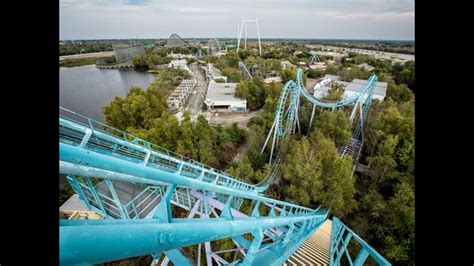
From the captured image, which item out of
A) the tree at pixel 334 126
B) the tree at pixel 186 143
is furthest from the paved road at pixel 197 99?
the tree at pixel 334 126

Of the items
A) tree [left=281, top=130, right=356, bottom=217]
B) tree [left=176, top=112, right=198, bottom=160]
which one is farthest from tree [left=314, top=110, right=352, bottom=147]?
tree [left=176, top=112, right=198, bottom=160]

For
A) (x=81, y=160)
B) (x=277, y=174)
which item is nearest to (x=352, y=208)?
(x=277, y=174)

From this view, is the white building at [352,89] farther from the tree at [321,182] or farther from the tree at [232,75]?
the tree at [321,182]

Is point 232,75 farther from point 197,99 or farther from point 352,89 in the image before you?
point 352,89

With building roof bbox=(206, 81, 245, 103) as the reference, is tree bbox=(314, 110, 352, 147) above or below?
below

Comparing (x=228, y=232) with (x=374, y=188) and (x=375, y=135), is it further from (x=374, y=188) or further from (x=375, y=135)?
(x=375, y=135)

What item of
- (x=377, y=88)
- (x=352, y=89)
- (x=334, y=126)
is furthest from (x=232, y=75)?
(x=334, y=126)

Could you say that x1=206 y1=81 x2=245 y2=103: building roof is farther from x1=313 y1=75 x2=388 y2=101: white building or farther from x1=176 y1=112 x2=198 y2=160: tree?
x1=176 y1=112 x2=198 y2=160: tree
